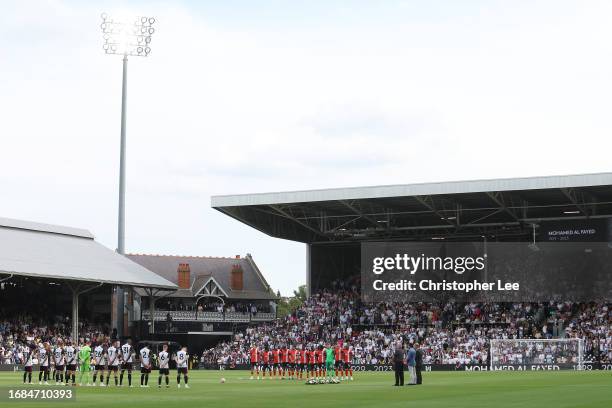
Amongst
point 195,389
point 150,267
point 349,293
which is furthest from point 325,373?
point 150,267

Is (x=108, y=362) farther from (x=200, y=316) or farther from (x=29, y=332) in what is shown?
(x=200, y=316)

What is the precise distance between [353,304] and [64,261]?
20.6m

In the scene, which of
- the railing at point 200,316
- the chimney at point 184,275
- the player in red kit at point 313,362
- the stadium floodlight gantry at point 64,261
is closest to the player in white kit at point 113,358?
the player in red kit at point 313,362

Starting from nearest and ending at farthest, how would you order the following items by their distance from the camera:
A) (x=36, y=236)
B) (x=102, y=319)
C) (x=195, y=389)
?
(x=195, y=389) < (x=36, y=236) < (x=102, y=319)

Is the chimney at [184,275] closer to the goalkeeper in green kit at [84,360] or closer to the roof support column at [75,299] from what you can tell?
the roof support column at [75,299]

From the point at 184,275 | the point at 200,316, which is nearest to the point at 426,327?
the point at 200,316

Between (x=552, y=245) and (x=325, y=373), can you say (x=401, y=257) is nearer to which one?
(x=552, y=245)

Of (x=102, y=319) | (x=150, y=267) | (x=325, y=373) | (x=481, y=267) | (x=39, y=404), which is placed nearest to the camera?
(x=39, y=404)

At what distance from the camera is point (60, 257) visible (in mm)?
75062

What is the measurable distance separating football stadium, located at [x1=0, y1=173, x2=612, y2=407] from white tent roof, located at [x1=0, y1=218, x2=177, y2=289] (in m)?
0.16

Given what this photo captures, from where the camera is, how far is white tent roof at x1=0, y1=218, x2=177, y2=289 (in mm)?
70500

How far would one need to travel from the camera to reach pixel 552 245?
64125 mm

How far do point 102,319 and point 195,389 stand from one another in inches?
1830

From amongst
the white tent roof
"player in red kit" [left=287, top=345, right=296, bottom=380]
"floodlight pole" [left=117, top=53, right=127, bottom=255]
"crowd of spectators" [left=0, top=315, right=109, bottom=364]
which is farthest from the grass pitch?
"floodlight pole" [left=117, top=53, right=127, bottom=255]
